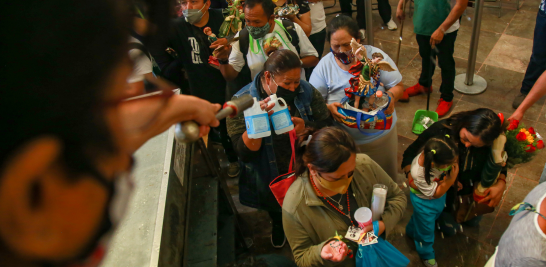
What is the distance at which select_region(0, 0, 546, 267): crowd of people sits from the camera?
0.42 metres

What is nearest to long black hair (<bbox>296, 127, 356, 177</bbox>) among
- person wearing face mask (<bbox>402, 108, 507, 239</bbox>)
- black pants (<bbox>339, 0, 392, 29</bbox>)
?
person wearing face mask (<bbox>402, 108, 507, 239</bbox>)

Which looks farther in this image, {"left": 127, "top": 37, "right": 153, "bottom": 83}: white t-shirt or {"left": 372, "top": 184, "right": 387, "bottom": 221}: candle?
{"left": 372, "top": 184, "right": 387, "bottom": 221}: candle

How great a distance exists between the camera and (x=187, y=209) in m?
2.39

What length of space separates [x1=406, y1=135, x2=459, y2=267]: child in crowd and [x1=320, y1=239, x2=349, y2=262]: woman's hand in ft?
3.31

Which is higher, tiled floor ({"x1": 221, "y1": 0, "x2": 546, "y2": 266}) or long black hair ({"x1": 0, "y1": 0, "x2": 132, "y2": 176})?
long black hair ({"x1": 0, "y1": 0, "x2": 132, "y2": 176})

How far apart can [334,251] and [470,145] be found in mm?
1448

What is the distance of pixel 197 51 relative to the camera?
3.44 m

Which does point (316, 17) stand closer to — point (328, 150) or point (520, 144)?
point (520, 144)

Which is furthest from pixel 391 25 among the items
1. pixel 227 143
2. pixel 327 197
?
pixel 327 197

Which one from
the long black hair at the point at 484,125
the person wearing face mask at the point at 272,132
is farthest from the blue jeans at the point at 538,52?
the person wearing face mask at the point at 272,132

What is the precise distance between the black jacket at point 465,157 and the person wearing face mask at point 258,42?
1249mm

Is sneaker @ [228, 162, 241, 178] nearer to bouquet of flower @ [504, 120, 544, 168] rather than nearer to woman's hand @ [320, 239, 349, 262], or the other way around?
woman's hand @ [320, 239, 349, 262]

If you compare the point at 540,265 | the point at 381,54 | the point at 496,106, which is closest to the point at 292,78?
the point at 381,54

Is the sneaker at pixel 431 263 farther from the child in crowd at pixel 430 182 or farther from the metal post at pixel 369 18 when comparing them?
the metal post at pixel 369 18
